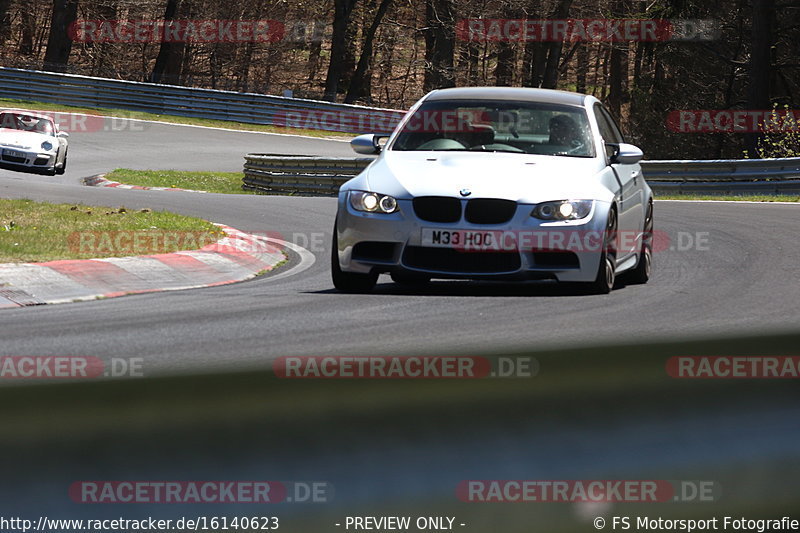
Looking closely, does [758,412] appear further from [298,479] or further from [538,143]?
[538,143]

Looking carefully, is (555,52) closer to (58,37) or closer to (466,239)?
(58,37)

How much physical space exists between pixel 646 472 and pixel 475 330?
12.9ft

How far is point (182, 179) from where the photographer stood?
87.4 ft

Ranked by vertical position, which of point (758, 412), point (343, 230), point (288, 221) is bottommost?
point (288, 221)

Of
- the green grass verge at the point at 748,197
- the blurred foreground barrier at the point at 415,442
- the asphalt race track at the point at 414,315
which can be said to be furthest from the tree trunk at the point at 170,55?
the blurred foreground barrier at the point at 415,442

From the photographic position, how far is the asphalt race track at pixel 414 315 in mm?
5609

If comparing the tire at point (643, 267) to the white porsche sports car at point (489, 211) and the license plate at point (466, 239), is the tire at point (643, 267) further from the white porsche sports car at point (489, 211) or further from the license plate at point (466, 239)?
the license plate at point (466, 239)

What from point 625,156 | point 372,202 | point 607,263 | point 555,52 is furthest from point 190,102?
point 607,263

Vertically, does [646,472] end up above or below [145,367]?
above

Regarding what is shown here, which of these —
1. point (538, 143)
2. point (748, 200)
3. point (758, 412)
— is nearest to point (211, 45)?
point (748, 200)

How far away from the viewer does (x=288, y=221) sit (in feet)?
51.0

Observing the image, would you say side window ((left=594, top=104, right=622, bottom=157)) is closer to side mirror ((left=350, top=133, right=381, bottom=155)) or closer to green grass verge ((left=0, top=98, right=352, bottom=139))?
side mirror ((left=350, top=133, right=381, bottom=155))

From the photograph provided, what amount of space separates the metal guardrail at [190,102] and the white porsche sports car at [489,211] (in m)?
33.6

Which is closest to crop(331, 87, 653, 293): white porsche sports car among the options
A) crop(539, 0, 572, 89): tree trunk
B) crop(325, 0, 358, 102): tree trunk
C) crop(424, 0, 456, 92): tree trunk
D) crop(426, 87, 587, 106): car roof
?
crop(426, 87, 587, 106): car roof
